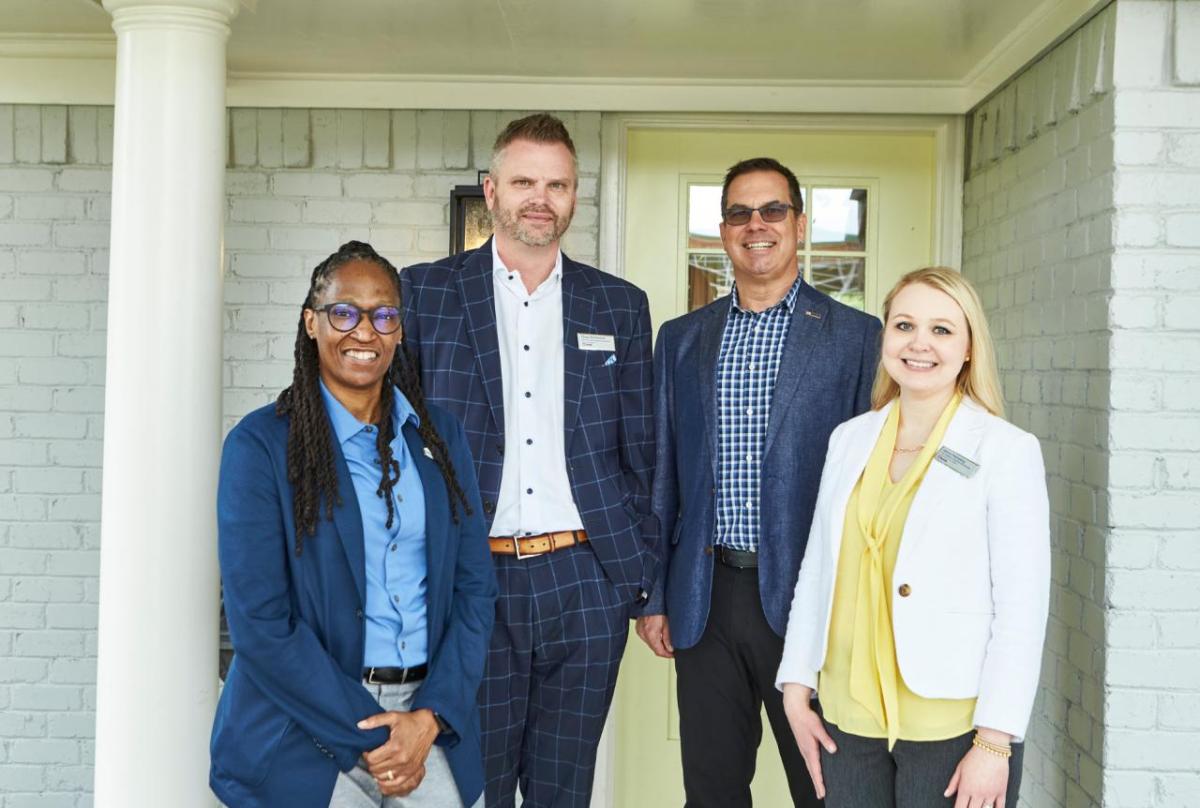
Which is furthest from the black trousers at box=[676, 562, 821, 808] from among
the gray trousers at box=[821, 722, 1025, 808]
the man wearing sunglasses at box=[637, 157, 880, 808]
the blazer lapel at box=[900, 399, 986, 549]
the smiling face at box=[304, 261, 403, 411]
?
the smiling face at box=[304, 261, 403, 411]

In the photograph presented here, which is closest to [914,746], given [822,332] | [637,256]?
[822,332]

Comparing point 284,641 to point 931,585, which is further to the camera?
point 931,585

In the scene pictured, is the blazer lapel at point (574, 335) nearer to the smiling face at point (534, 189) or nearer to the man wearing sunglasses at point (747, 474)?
the smiling face at point (534, 189)

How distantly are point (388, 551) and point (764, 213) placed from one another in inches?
44.6

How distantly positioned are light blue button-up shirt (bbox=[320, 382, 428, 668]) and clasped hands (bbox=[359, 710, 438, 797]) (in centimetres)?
9

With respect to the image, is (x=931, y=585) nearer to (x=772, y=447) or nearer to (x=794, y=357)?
(x=772, y=447)

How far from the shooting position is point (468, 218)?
3.65m

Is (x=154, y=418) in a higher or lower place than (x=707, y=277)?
lower

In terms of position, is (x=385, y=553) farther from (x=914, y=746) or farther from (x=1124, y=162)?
(x=1124, y=162)

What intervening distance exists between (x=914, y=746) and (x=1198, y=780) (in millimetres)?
956

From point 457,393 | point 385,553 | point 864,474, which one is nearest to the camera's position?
point 385,553

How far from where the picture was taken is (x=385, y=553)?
74.9 inches

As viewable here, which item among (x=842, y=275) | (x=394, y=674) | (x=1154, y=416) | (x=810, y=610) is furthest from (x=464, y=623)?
(x=842, y=275)

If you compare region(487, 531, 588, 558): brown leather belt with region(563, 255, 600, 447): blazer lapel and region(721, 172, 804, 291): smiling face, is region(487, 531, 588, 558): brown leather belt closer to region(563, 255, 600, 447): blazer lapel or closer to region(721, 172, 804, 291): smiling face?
region(563, 255, 600, 447): blazer lapel
